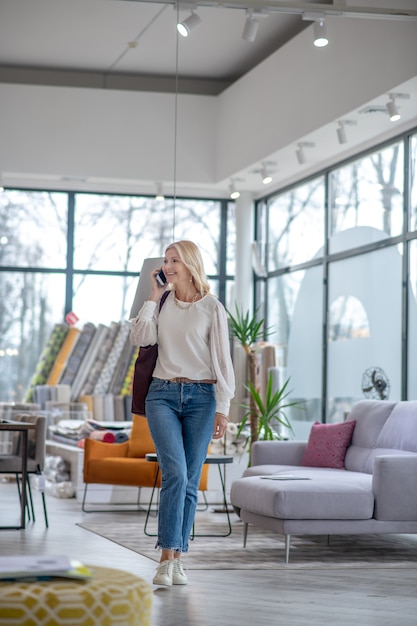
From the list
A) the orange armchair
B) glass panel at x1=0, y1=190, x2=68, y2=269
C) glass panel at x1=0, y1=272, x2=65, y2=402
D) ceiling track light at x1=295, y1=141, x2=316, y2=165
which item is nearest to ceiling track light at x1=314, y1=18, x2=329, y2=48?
ceiling track light at x1=295, y1=141, x2=316, y2=165

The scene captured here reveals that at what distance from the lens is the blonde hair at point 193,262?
189 inches

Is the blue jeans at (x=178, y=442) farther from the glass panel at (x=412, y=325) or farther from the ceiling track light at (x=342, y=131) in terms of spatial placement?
the ceiling track light at (x=342, y=131)

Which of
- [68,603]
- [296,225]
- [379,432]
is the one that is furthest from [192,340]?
[296,225]

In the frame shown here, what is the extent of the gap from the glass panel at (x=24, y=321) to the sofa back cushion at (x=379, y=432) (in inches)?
235

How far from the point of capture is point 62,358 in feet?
39.3

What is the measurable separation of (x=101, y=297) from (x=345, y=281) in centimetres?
358

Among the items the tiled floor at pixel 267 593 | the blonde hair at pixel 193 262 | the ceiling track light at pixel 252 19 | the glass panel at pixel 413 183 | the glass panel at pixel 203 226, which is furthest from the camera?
the glass panel at pixel 203 226

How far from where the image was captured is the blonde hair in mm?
4789

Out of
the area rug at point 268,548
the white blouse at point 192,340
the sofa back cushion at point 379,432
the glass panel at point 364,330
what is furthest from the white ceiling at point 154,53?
the white blouse at point 192,340

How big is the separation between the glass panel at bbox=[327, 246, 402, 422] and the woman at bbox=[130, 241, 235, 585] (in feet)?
14.6

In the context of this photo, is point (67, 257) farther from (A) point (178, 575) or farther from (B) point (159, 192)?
(A) point (178, 575)

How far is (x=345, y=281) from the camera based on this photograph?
1009 centimetres

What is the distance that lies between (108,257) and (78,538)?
653 cm

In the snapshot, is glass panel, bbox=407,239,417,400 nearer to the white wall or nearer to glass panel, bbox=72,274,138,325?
the white wall
